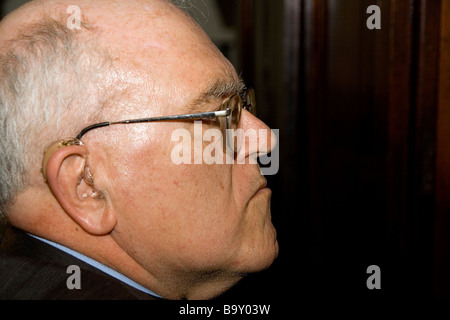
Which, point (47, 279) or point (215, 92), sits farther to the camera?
point (215, 92)

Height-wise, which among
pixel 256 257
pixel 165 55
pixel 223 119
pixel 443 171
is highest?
pixel 165 55


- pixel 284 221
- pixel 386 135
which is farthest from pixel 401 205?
pixel 284 221

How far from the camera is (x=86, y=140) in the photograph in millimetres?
1005

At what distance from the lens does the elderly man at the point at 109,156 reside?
0.99 meters

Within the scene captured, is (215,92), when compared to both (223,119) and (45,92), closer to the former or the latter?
(223,119)

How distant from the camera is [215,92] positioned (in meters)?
1.10

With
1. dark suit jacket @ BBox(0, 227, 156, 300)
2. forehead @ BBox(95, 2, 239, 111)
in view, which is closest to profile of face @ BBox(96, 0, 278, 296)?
forehead @ BBox(95, 2, 239, 111)

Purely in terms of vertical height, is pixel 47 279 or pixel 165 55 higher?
pixel 165 55

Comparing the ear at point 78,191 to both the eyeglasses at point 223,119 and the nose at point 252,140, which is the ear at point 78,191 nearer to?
the eyeglasses at point 223,119

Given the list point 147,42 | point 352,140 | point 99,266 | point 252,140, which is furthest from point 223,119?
point 352,140

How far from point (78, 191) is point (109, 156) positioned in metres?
0.11

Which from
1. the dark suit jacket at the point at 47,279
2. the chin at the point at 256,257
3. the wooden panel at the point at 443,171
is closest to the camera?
the dark suit jacket at the point at 47,279

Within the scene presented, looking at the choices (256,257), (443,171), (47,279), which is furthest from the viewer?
(443,171)

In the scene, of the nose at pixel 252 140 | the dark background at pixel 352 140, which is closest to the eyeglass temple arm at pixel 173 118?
the nose at pixel 252 140
